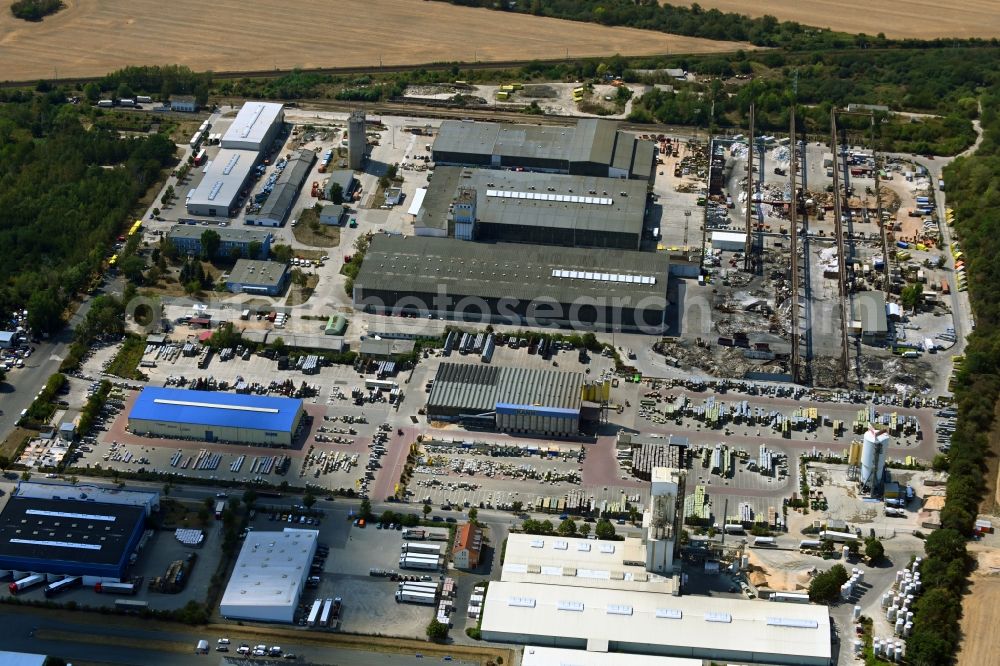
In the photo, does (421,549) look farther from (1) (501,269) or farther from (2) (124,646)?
(1) (501,269)

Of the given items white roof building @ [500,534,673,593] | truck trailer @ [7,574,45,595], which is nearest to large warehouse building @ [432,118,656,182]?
white roof building @ [500,534,673,593]

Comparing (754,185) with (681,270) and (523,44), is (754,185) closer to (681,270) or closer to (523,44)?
(681,270)

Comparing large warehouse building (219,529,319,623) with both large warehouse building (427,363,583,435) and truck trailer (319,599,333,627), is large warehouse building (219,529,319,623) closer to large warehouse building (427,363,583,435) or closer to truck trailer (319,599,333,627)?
truck trailer (319,599,333,627)

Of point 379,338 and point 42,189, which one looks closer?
point 379,338

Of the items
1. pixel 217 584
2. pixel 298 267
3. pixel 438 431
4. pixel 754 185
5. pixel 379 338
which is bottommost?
pixel 217 584

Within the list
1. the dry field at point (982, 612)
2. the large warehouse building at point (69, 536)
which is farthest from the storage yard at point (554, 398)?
the dry field at point (982, 612)

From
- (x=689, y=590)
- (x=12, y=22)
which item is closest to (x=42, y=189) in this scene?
(x=12, y=22)

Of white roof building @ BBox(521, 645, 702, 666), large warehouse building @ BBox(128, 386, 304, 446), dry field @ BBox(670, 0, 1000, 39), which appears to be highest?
dry field @ BBox(670, 0, 1000, 39)

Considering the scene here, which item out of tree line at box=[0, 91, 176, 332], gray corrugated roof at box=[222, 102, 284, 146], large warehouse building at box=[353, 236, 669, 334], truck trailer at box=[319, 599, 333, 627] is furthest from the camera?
gray corrugated roof at box=[222, 102, 284, 146]
